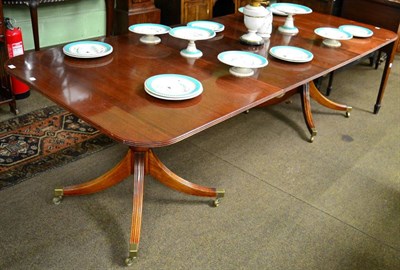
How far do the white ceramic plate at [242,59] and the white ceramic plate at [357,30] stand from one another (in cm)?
92

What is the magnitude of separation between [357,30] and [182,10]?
1.58 m

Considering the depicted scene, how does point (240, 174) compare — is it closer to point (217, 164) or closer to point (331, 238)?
point (217, 164)

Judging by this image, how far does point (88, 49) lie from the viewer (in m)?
1.89

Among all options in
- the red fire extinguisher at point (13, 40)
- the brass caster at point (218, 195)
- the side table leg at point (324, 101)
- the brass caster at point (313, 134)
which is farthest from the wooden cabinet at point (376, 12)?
the red fire extinguisher at point (13, 40)

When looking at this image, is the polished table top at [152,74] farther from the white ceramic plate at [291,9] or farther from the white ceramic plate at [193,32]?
the white ceramic plate at [291,9]

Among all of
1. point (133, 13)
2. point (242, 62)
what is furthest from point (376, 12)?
point (133, 13)

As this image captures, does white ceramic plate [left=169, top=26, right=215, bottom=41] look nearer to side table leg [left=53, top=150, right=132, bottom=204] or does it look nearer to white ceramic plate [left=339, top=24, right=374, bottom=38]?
side table leg [left=53, top=150, right=132, bottom=204]

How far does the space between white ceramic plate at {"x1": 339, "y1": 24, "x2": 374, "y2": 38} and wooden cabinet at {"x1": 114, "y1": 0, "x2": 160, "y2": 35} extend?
162 cm

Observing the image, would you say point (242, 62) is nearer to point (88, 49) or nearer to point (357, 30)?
point (88, 49)

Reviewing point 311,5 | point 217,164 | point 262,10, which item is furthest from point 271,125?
point 311,5

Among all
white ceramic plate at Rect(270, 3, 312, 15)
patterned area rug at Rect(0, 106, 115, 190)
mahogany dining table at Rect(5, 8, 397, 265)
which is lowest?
patterned area rug at Rect(0, 106, 115, 190)

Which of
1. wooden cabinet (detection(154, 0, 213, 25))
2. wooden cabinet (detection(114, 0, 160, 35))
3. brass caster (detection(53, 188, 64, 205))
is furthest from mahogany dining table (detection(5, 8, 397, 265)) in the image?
wooden cabinet (detection(154, 0, 213, 25))

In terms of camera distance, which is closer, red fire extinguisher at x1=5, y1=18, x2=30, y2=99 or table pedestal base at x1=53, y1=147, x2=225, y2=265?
table pedestal base at x1=53, y1=147, x2=225, y2=265

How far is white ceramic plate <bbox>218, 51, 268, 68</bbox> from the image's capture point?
1754 millimetres
